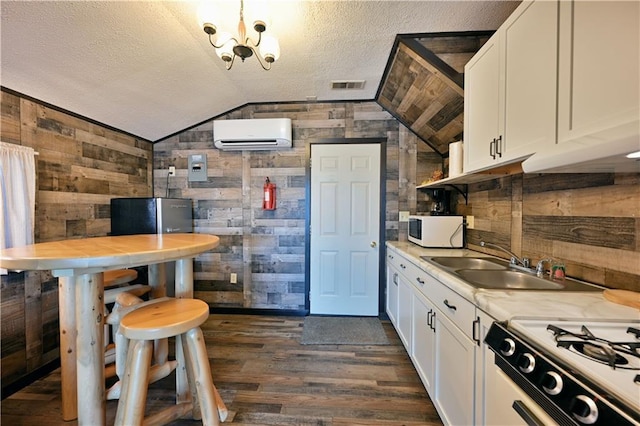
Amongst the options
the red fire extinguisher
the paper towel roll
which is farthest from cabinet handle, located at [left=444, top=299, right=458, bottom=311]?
the red fire extinguisher

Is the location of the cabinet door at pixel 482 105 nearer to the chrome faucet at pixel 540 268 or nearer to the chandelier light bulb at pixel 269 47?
the chrome faucet at pixel 540 268

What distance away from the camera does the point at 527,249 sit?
1727 millimetres

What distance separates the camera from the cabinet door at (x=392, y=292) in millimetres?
2592

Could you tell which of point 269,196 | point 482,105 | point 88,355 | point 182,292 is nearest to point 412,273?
point 482,105

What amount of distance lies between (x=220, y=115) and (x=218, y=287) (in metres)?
2.19

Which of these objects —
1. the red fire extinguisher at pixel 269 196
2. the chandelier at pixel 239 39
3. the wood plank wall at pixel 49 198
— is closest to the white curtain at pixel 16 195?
the wood plank wall at pixel 49 198

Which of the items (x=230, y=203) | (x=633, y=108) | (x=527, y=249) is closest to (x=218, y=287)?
(x=230, y=203)

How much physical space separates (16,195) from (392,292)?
10.8 feet

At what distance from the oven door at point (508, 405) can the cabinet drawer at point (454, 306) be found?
21 cm

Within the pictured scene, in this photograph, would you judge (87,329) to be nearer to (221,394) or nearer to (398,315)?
(221,394)

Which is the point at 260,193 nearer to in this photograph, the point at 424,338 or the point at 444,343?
the point at 424,338

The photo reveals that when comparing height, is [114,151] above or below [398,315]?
above

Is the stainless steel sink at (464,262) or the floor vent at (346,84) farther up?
the floor vent at (346,84)

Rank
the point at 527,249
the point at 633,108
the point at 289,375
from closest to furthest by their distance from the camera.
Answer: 1. the point at 633,108
2. the point at 527,249
3. the point at 289,375
